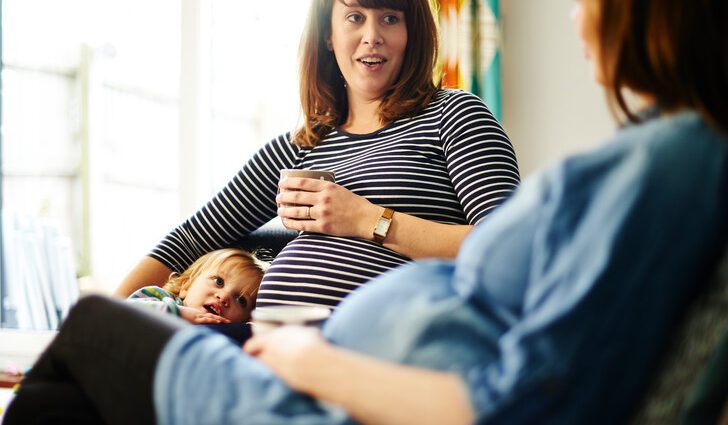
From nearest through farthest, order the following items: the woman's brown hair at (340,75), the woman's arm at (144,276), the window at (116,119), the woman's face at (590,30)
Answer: the woman's face at (590,30) → the woman's brown hair at (340,75) → the woman's arm at (144,276) → the window at (116,119)

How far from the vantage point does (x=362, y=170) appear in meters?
1.63

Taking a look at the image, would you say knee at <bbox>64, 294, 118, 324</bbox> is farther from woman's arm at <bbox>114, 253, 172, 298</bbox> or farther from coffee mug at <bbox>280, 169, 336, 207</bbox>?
woman's arm at <bbox>114, 253, 172, 298</bbox>

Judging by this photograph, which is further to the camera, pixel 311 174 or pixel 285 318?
pixel 311 174

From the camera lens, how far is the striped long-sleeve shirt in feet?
4.83

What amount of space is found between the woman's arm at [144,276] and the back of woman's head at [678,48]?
1414mm

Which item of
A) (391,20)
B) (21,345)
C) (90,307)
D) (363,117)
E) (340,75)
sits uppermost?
(391,20)

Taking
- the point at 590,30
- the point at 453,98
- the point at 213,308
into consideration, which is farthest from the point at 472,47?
the point at 590,30

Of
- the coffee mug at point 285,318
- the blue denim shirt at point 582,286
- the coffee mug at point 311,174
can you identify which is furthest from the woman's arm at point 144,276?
the blue denim shirt at point 582,286

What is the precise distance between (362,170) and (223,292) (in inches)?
16.8

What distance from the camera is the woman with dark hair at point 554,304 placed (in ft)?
2.16

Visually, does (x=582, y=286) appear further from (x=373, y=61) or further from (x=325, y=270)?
(x=373, y=61)

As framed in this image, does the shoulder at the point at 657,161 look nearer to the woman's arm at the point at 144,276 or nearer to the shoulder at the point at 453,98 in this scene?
the shoulder at the point at 453,98

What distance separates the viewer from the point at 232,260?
1.73 metres

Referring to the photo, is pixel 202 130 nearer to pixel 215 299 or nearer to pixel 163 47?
pixel 163 47
